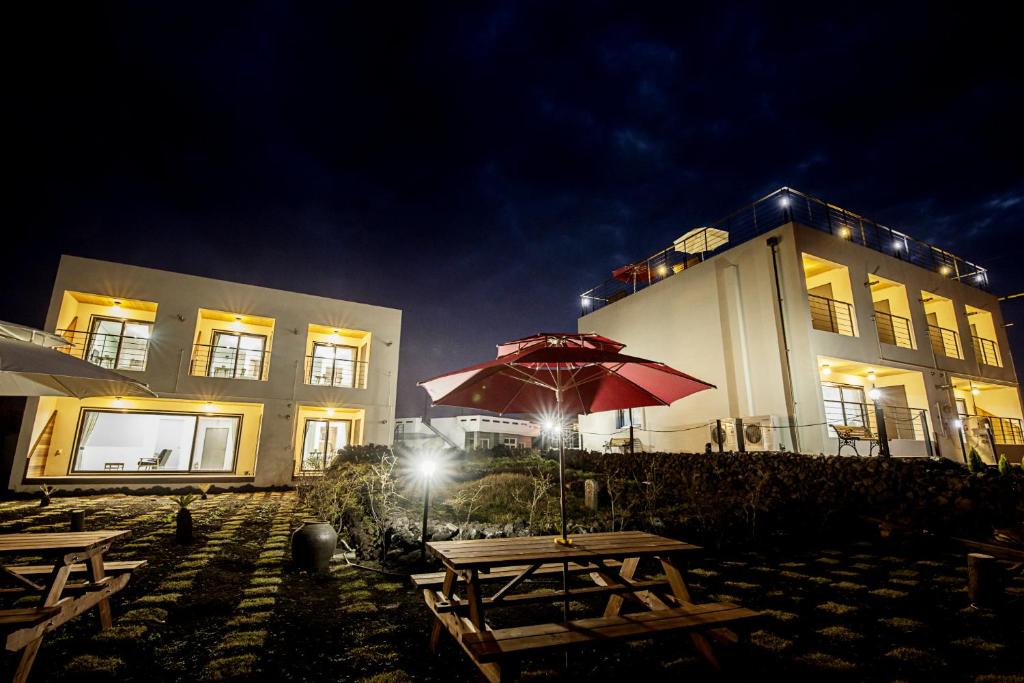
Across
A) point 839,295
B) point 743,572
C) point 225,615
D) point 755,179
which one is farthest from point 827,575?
point 755,179

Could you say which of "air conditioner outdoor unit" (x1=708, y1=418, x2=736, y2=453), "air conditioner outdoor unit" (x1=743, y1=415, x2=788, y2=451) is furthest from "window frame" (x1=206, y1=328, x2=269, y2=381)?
"air conditioner outdoor unit" (x1=743, y1=415, x2=788, y2=451)

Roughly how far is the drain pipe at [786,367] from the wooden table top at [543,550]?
337 inches

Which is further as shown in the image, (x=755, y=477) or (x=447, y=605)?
(x=755, y=477)

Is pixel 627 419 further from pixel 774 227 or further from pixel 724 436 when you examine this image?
pixel 774 227

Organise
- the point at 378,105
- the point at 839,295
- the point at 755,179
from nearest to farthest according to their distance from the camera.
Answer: the point at 839,295, the point at 378,105, the point at 755,179

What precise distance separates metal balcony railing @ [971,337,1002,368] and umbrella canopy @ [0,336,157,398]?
24059 mm

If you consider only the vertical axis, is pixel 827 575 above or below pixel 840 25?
below

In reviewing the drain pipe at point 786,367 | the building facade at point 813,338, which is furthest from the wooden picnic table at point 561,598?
the building facade at point 813,338

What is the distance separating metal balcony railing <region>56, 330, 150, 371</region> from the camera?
13.0 metres

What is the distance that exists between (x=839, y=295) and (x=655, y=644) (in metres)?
13.6

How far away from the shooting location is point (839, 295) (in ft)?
42.0

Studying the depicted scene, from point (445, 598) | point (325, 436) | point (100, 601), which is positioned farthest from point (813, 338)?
point (325, 436)

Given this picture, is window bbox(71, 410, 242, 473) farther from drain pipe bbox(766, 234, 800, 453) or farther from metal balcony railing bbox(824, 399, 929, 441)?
metal balcony railing bbox(824, 399, 929, 441)

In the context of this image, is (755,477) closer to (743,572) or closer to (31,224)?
(743,572)
